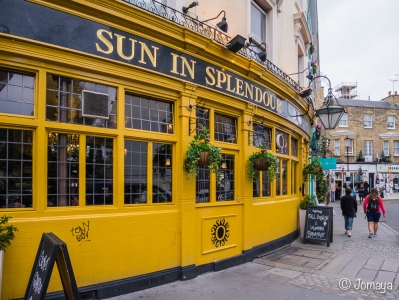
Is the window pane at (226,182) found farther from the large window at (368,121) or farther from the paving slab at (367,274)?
the large window at (368,121)

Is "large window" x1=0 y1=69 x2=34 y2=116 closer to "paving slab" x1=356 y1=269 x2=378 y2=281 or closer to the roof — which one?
"paving slab" x1=356 y1=269 x2=378 y2=281

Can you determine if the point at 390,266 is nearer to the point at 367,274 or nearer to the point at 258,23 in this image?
the point at 367,274

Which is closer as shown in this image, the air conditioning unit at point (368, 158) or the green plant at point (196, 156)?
the green plant at point (196, 156)

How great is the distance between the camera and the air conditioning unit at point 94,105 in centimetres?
503

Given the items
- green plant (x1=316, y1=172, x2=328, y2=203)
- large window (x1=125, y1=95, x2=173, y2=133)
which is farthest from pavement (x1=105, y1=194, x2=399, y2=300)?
green plant (x1=316, y1=172, x2=328, y2=203)

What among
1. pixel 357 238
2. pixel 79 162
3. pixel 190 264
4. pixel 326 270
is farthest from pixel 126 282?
pixel 357 238

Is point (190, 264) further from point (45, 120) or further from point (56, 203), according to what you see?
point (45, 120)

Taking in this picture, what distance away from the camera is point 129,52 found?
17.8 ft

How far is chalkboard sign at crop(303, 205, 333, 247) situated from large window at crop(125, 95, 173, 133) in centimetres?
609

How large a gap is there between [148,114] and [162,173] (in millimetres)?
1101

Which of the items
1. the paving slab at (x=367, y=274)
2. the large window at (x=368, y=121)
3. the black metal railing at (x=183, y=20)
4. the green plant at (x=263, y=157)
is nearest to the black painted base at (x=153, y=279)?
the green plant at (x=263, y=157)

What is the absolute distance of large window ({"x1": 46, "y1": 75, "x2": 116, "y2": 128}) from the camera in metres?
4.80

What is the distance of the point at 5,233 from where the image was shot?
13.2ft

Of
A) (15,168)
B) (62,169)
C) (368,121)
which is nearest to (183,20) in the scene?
(62,169)
